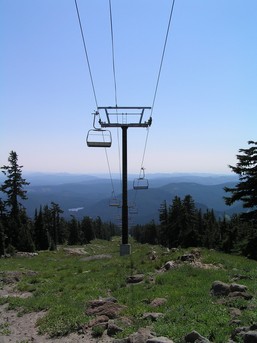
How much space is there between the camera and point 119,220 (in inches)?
1251

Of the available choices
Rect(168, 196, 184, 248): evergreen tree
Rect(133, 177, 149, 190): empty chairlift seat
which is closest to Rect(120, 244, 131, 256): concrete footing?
Rect(133, 177, 149, 190): empty chairlift seat

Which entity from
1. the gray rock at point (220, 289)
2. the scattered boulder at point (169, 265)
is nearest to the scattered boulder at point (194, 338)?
the gray rock at point (220, 289)

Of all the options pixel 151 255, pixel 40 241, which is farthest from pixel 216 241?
pixel 151 255

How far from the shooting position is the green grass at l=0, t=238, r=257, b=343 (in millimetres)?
9828

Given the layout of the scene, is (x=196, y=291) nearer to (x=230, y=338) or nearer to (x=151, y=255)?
(x=230, y=338)

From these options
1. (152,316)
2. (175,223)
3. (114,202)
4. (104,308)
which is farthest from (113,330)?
(175,223)

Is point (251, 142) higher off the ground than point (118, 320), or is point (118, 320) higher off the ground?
point (251, 142)

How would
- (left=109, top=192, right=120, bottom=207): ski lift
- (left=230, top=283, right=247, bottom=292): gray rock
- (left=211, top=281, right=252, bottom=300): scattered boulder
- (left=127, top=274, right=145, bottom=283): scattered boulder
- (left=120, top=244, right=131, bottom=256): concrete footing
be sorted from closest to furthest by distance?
(left=211, top=281, right=252, bottom=300): scattered boulder
(left=230, top=283, right=247, bottom=292): gray rock
(left=127, top=274, right=145, bottom=283): scattered boulder
(left=120, top=244, right=131, bottom=256): concrete footing
(left=109, top=192, right=120, bottom=207): ski lift

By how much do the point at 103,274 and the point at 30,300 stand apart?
4894 mm

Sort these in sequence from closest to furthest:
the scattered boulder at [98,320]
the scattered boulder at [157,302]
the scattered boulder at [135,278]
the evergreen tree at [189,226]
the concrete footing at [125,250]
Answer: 1. the scattered boulder at [98,320]
2. the scattered boulder at [157,302]
3. the scattered boulder at [135,278]
4. the concrete footing at [125,250]
5. the evergreen tree at [189,226]

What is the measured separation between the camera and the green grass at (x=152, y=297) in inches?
387

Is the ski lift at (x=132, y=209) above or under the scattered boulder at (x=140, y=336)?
above

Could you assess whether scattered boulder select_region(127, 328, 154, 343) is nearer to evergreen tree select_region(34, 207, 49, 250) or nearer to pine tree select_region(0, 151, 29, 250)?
pine tree select_region(0, 151, 29, 250)

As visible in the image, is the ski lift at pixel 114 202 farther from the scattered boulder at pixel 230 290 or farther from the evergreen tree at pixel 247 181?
the scattered boulder at pixel 230 290
